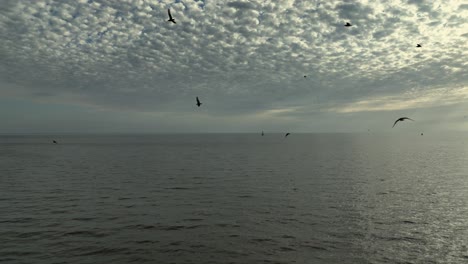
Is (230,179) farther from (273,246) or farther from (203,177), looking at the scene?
(273,246)

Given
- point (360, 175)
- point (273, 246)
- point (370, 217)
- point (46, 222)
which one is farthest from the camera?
point (360, 175)

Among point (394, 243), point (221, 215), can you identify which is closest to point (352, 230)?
point (394, 243)

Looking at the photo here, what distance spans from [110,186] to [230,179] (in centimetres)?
1900

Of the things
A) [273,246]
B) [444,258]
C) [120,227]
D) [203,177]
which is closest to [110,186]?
[203,177]

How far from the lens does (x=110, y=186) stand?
152 feet

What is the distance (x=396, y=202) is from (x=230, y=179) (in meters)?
25.9

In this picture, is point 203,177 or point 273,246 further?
point 203,177

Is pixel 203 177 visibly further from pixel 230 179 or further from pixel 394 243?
pixel 394 243

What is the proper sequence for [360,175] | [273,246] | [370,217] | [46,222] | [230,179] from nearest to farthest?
1. [273,246]
2. [46,222]
3. [370,217]
4. [230,179]
5. [360,175]

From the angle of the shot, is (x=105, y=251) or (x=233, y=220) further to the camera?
(x=233, y=220)

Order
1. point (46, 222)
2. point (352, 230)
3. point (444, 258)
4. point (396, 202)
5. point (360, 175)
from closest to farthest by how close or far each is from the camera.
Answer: point (444, 258) → point (352, 230) → point (46, 222) → point (396, 202) → point (360, 175)

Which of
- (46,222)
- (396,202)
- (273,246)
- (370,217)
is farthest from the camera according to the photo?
(396,202)

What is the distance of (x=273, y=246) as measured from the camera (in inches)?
895

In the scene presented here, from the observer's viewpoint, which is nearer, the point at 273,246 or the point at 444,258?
the point at 444,258
